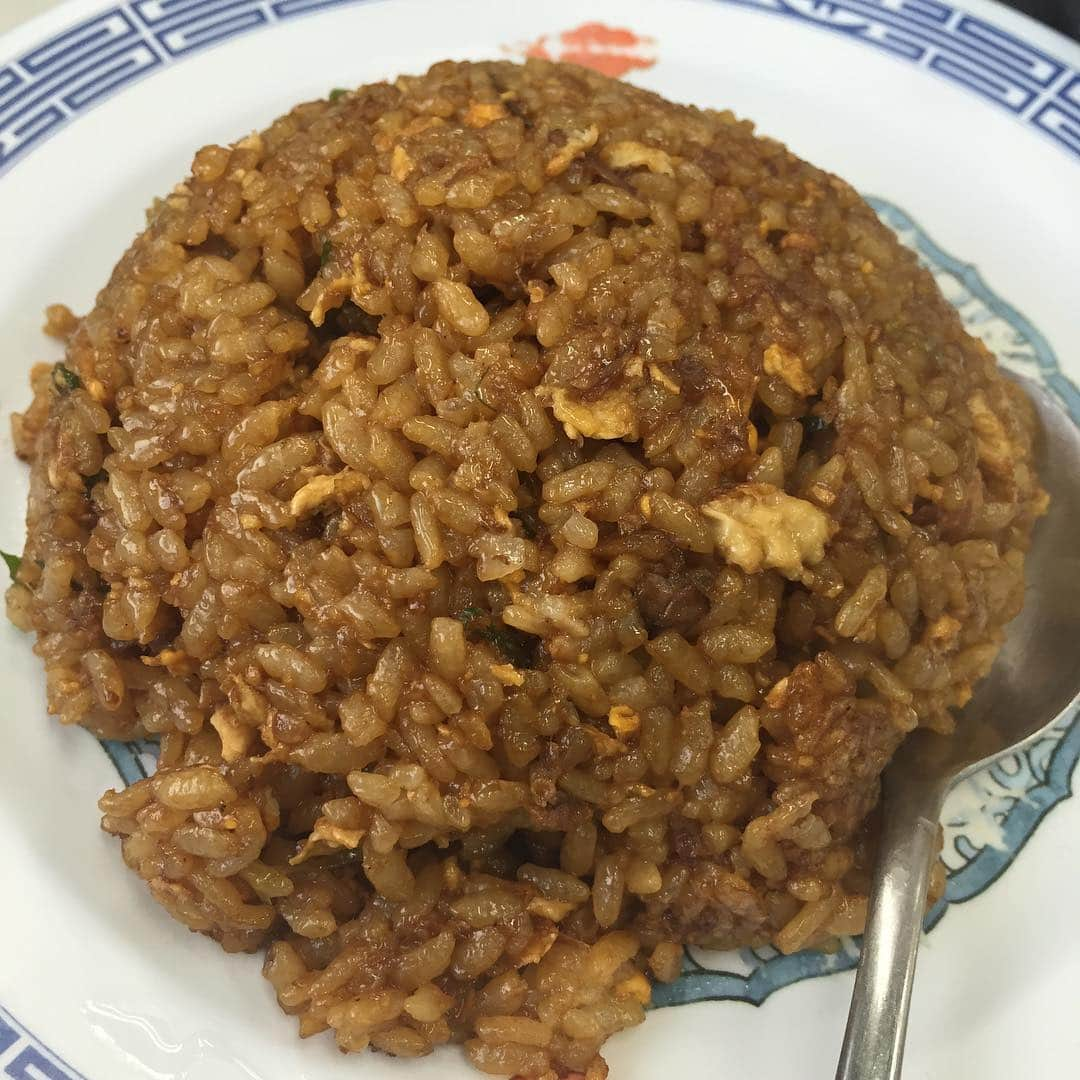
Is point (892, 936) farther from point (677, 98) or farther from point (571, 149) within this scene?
point (677, 98)

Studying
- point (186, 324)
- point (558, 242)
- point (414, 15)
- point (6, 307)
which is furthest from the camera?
point (414, 15)

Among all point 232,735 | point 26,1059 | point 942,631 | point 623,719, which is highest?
point 942,631

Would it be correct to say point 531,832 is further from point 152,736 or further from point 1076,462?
point 1076,462

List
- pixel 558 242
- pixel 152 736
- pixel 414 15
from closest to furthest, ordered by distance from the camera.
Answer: pixel 558 242, pixel 152 736, pixel 414 15

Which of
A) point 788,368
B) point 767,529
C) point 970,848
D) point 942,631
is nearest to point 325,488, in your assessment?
point 767,529

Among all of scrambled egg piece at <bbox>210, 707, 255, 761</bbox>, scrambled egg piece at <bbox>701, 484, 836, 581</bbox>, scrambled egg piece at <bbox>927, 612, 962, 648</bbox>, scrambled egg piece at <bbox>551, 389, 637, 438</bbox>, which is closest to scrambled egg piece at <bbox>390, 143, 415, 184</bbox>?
scrambled egg piece at <bbox>551, 389, 637, 438</bbox>

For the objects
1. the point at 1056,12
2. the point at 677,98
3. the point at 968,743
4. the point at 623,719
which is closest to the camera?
the point at 623,719

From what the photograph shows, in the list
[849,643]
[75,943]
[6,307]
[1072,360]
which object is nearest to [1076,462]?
[1072,360]

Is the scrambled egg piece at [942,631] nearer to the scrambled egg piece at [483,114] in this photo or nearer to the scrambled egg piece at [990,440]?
the scrambled egg piece at [990,440]
